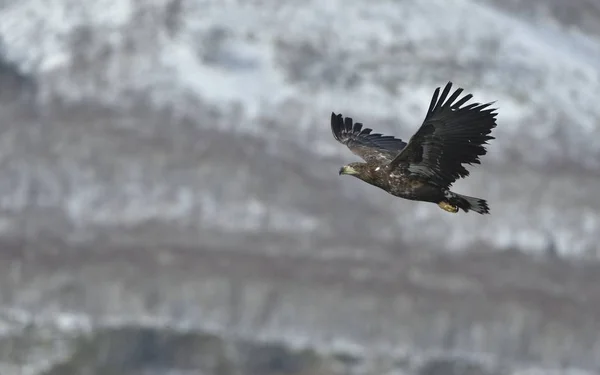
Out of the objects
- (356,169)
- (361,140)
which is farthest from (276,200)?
(356,169)

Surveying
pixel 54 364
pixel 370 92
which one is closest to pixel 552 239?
pixel 370 92

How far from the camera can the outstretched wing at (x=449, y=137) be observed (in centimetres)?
1680

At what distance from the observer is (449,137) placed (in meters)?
17.0

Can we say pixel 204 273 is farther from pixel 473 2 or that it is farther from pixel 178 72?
pixel 473 2

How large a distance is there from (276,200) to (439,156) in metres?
22.2

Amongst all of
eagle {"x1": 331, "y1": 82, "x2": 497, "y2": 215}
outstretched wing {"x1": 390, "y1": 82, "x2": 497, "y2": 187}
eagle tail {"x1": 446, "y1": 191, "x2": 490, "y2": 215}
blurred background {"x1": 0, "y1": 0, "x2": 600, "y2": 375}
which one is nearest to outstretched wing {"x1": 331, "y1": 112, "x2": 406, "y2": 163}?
eagle {"x1": 331, "y1": 82, "x2": 497, "y2": 215}

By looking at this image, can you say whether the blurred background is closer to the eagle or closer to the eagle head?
the eagle head

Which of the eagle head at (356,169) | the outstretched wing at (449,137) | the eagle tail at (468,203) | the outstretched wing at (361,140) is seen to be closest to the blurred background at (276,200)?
the outstretched wing at (361,140)

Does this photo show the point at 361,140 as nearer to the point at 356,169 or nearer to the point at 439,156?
the point at 356,169

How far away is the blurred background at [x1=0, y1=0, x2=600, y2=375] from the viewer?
37250 millimetres

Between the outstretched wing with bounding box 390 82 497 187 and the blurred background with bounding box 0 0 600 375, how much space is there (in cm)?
1976

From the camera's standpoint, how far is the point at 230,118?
41.5 m

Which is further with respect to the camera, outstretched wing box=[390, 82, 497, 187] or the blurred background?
the blurred background

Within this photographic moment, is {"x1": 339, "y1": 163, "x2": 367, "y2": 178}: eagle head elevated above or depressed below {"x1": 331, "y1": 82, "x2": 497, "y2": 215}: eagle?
above
